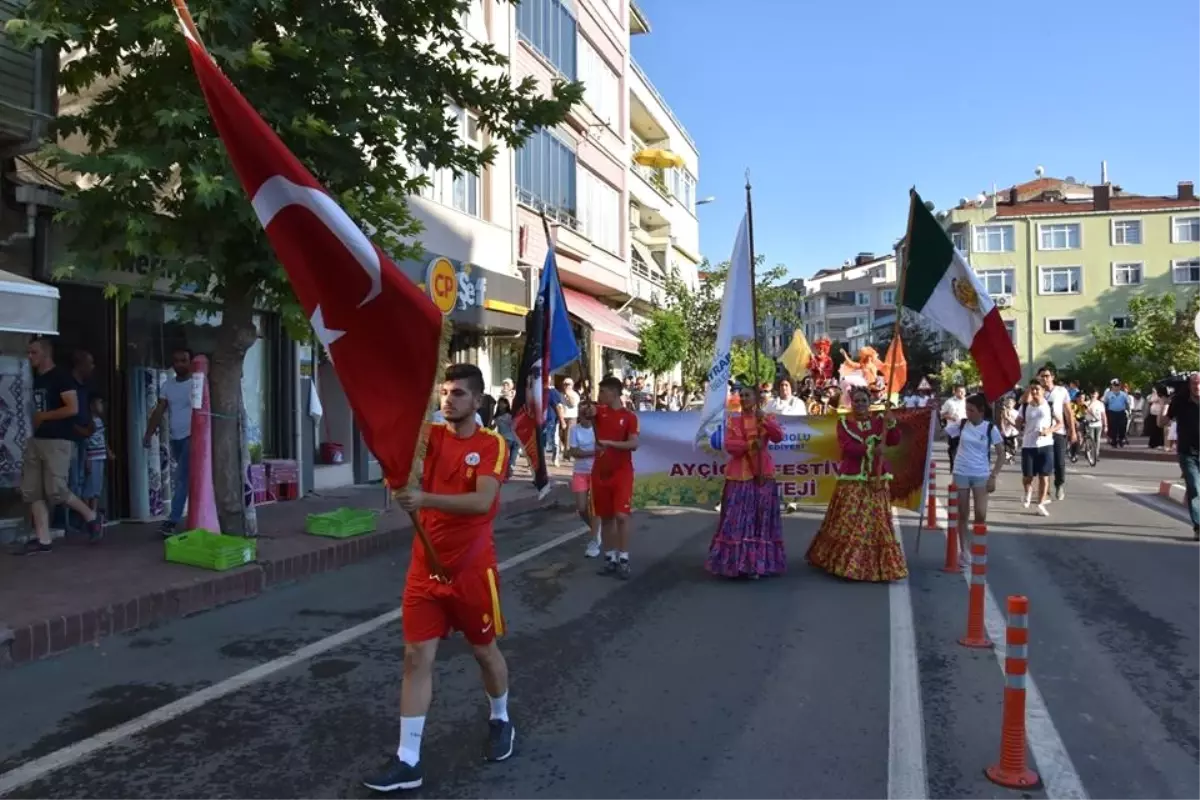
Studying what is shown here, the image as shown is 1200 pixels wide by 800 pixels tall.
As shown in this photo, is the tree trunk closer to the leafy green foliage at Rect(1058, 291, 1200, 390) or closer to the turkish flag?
the turkish flag

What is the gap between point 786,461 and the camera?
1081 centimetres

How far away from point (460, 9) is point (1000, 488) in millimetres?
12833

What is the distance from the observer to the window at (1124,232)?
6906 cm

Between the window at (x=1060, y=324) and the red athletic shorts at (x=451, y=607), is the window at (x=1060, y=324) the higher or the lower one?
the higher one

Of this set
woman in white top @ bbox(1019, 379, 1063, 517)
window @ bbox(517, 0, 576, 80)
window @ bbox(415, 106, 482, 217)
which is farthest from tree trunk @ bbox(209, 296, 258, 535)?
window @ bbox(517, 0, 576, 80)

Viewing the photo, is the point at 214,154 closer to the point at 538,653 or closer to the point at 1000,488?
the point at 538,653

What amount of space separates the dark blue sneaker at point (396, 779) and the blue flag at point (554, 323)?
6.41 meters

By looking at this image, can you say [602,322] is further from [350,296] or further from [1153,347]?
[1153,347]

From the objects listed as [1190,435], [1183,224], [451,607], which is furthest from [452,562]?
[1183,224]

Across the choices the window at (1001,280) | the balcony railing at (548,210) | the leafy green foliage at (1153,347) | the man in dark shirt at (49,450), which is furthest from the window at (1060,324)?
the man in dark shirt at (49,450)

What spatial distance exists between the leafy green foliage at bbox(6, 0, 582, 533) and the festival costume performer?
380 centimetres

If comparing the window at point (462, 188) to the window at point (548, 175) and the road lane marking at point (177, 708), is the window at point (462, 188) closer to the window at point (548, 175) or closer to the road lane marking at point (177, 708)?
the window at point (548, 175)

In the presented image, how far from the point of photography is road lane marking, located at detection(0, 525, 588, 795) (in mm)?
4316

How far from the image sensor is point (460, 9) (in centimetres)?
977
